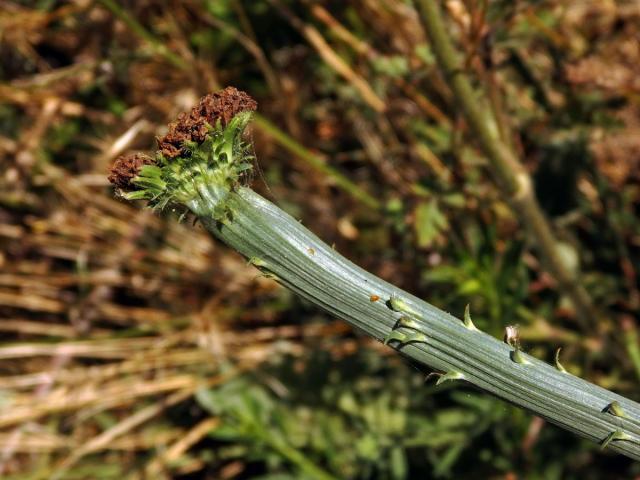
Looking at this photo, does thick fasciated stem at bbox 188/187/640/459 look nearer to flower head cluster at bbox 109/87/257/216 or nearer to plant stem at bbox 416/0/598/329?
flower head cluster at bbox 109/87/257/216

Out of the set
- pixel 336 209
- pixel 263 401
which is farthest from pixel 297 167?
pixel 263 401

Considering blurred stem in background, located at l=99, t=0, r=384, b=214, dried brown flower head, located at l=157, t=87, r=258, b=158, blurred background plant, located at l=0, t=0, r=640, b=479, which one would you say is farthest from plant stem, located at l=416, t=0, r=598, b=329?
dried brown flower head, located at l=157, t=87, r=258, b=158

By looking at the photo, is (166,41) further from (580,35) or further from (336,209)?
(580,35)

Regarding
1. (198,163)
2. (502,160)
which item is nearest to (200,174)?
(198,163)

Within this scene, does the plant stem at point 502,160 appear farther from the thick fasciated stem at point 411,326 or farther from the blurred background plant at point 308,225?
the thick fasciated stem at point 411,326

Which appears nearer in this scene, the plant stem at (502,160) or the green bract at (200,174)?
the green bract at (200,174)

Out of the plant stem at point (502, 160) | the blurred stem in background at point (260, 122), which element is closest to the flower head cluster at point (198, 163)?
the plant stem at point (502, 160)
